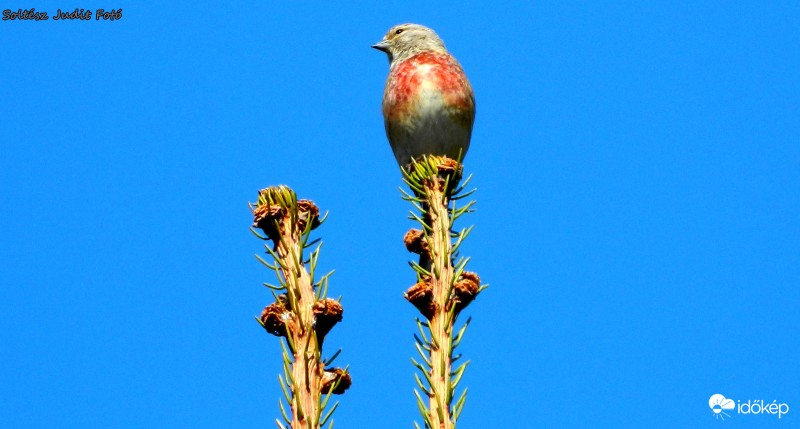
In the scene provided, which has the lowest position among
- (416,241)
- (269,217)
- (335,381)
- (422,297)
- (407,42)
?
(335,381)

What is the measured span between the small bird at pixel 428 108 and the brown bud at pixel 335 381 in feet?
12.2

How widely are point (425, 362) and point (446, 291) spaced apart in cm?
27

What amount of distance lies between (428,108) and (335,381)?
3878mm

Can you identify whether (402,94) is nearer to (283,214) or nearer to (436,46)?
(436,46)

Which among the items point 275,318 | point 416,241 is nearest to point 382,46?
point 416,241

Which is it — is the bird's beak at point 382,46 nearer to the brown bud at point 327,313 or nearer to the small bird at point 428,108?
the small bird at point 428,108

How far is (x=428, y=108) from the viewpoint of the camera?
19.5ft

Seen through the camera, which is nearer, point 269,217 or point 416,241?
point 269,217

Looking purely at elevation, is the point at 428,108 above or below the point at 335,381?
above

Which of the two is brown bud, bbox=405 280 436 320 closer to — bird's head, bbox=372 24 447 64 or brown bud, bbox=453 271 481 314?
brown bud, bbox=453 271 481 314

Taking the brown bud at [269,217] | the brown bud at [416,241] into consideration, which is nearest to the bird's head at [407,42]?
the brown bud at [416,241]

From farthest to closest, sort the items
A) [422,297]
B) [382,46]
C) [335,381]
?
[382,46]
[422,297]
[335,381]

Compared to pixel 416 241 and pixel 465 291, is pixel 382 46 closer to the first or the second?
pixel 416 241

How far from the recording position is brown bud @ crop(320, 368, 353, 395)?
224 centimetres
